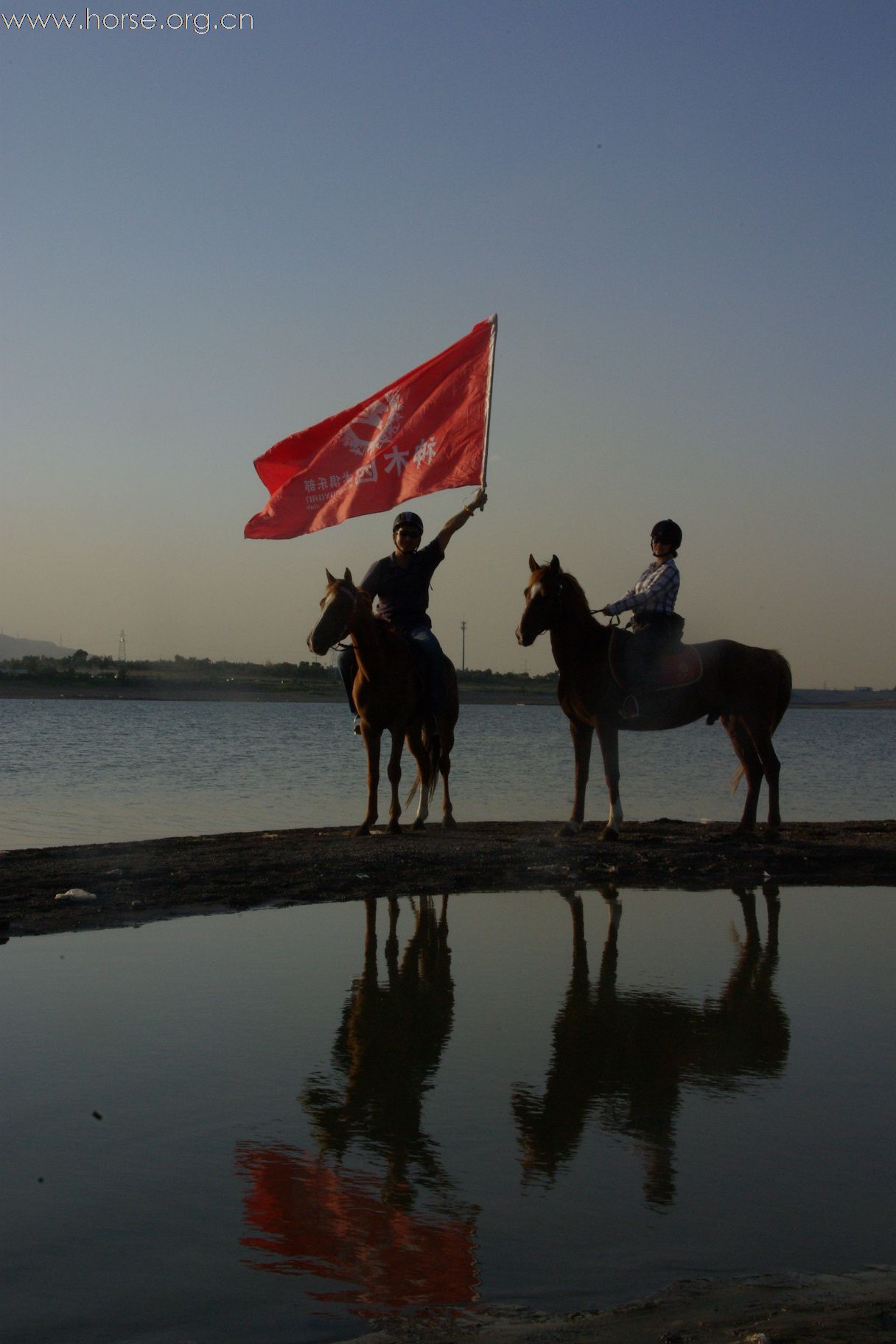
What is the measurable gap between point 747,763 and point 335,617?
14.1 feet

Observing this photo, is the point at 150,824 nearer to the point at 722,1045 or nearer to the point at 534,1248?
the point at 722,1045

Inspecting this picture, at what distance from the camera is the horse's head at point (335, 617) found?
10781 mm

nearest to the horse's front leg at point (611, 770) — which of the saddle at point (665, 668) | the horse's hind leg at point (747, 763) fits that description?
the saddle at point (665, 668)

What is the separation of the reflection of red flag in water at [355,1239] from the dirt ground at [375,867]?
4009 millimetres

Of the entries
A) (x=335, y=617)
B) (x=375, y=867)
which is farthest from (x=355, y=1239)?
(x=335, y=617)

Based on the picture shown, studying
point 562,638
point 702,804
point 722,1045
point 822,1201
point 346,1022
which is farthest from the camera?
point 702,804

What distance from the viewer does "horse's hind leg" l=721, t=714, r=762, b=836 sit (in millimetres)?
11641

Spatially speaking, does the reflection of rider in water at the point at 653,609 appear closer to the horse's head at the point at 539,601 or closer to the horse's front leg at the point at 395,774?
the horse's head at the point at 539,601

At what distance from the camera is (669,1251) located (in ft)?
10.1

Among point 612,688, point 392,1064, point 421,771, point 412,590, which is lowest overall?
point 392,1064

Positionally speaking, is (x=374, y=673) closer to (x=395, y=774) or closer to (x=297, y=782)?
(x=395, y=774)

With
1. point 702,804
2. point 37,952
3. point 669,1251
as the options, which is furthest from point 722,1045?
point 702,804

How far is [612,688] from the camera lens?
1120cm

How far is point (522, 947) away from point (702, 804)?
11.3 meters
